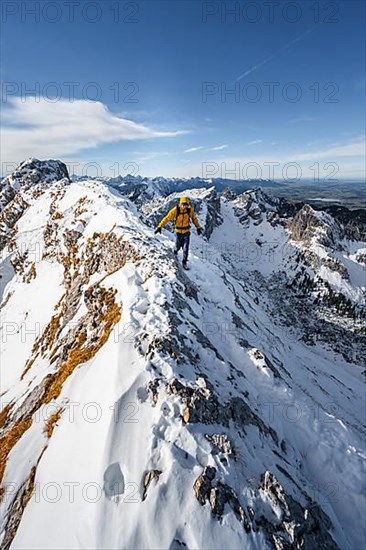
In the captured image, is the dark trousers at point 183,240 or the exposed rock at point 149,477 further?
the dark trousers at point 183,240

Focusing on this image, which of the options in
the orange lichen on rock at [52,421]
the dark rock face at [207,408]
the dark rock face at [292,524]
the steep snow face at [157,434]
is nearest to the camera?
the steep snow face at [157,434]

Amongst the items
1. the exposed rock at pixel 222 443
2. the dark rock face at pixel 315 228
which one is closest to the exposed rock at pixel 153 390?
the exposed rock at pixel 222 443

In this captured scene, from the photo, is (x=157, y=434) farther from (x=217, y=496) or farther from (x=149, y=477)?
(x=217, y=496)

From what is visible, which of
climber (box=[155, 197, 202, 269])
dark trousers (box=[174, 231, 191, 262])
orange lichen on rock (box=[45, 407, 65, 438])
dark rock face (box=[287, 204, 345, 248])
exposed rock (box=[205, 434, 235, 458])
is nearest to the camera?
exposed rock (box=[205, 434, 235, 458])

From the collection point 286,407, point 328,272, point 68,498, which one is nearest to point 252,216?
point 328,272

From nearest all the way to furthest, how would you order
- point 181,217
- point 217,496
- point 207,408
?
point 217,496
point 207,408
point 181,217

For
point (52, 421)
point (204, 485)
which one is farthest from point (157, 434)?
point (52, 421)

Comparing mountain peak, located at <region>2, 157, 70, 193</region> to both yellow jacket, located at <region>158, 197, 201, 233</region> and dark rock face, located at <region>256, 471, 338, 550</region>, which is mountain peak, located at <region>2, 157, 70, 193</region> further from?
dark rock face, located at <region>256, 471, 338, 550</region>

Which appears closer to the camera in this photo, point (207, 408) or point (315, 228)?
point (207, 408)

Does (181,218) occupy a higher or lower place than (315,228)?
higher

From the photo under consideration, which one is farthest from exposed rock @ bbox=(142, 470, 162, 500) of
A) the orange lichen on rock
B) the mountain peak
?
the mountain peak

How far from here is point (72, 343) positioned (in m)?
16.7

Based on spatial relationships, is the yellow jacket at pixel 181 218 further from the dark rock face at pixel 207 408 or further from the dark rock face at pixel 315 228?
the dark rock face at pixel 315 228

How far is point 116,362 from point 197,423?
3778 millimetres
